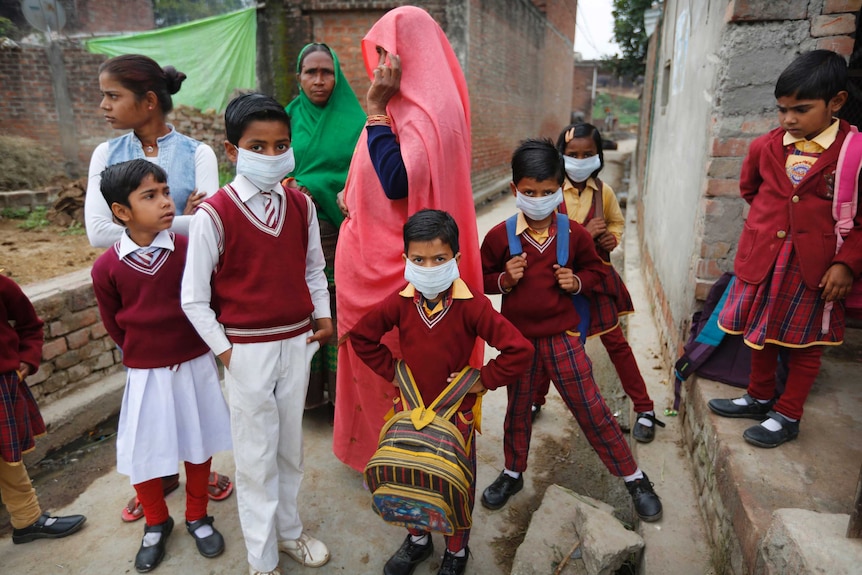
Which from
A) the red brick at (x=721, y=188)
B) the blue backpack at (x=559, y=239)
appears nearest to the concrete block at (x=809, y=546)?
the blue backpack at (x=559, y=239)

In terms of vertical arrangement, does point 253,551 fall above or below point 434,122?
below

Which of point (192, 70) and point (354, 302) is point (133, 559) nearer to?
point (354, 302)

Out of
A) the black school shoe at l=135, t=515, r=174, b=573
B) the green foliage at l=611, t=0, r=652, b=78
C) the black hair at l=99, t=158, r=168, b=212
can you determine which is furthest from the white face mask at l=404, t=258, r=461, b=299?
the green foliage at l=611, t=0, r=652, b=78

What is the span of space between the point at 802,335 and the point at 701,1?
230 cm

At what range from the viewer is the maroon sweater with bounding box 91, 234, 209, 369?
2.07m

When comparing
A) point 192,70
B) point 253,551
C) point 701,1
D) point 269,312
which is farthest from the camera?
point 192,70

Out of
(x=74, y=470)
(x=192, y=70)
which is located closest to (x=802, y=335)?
(x=74, y=470)

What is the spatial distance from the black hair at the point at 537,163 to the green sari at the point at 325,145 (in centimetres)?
106

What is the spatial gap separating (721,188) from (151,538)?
3.03m

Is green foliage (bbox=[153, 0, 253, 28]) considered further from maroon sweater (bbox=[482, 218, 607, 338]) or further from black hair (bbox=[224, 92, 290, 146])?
maroon sweater (bbox=[482, 218, 607, 338])

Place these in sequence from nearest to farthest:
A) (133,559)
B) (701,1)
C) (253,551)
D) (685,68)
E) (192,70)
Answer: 1. (253,551)
2. (133,559)
3. (701,1)
4. (685,68)
5. (192,70)

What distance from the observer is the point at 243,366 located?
6.33 ft

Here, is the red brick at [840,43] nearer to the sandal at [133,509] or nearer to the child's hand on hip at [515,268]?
the child's hand on hip at [515,268]

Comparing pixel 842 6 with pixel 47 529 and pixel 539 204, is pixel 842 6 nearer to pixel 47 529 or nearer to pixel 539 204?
pixel 539 204
